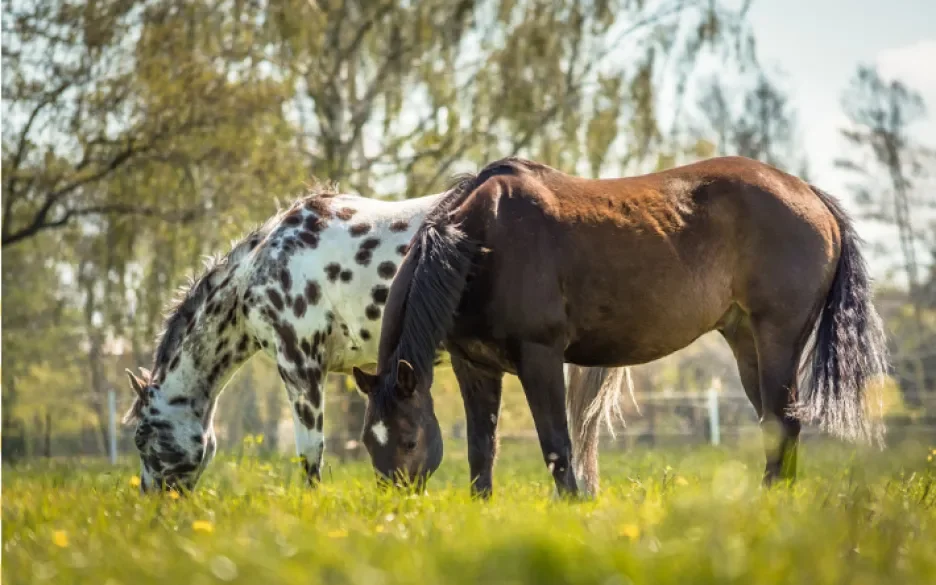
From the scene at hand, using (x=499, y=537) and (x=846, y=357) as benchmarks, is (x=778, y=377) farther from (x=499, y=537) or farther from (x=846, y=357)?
(x=499, y=537)

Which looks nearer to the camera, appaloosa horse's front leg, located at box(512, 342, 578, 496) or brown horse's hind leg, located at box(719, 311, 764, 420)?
appaloosa horse's front leg, located at box(512, 342, 578, 496)

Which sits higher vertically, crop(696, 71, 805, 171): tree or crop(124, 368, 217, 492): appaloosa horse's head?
crop(696, 71, 805, 171): tree

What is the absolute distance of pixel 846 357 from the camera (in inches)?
241

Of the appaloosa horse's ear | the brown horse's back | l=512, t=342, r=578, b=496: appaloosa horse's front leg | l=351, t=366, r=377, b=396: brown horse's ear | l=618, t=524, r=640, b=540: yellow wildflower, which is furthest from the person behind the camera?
the appaloosa horse's ear

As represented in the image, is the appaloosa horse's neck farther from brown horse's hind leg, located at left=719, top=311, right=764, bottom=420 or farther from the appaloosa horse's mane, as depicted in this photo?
brown horse's hind leg, located at left=719, top=311, right=764, bottom=420

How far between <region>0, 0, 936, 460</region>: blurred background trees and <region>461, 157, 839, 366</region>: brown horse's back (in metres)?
8.59

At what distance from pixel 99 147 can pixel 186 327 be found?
898cm

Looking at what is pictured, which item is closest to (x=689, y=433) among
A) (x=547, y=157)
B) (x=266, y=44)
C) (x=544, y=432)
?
(x=547, y=157)

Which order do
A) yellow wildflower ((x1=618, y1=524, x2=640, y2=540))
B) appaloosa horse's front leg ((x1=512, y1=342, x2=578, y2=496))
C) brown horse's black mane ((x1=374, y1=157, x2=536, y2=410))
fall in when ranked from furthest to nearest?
1. appaloosa horse's front leg ((x1=512, y1=342, x2=578, y2=496))
2. brown horse's black mane ((x1=374, y1=157, x2=536, y2=410))
3. yellow wildflower ((x1=618, y1=524, x2=640, y2=540))

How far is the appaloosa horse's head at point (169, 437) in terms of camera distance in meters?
7.08

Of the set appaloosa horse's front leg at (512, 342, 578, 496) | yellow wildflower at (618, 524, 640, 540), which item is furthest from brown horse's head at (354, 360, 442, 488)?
yellow wildflower at (618, 524, 640, 540)

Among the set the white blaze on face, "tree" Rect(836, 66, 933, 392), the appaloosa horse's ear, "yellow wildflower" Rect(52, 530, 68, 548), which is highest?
"tree" Rect(836, 66, 933, 392)

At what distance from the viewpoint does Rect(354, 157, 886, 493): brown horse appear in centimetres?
543

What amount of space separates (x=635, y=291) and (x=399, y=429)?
167 centimetres
